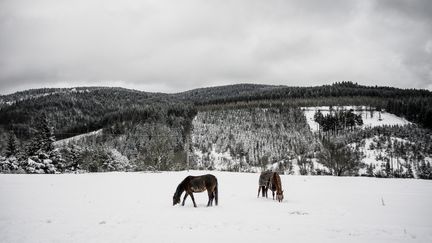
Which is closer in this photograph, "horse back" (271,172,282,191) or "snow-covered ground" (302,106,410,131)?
"horse back" (271,172,282,191)

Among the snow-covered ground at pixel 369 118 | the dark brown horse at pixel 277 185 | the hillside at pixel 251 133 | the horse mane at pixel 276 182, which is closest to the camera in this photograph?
the dark brown horse at pixel 277 185

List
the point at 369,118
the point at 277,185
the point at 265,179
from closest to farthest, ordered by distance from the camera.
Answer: the point at 277,185 < the point at 265,179 < the point at 369,118

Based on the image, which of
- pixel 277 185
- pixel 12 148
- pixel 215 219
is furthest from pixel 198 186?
pixel 12 148

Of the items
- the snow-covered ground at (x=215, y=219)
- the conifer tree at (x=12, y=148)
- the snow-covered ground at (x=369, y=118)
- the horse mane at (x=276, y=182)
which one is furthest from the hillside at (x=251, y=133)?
the horse mane at (x=276, y=182)

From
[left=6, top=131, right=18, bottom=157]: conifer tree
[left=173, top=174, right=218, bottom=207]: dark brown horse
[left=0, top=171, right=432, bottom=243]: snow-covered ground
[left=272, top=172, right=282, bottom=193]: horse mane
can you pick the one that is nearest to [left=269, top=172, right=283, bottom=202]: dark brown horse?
[left=272, top=172, right=282, bottom=193]: horse mane

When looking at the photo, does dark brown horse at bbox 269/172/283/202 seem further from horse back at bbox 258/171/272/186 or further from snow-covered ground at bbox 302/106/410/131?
snow-covered ground at bbox 302/106/410/131

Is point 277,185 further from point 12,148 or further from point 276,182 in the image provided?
point 12,148

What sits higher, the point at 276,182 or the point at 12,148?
the point at 12,148

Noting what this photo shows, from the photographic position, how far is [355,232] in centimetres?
1055

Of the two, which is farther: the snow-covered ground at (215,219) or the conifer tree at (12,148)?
the conifer tree at (12,148)

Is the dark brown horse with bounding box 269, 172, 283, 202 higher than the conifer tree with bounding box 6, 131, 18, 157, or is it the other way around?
the conifer tree with bounding box 6, 131, 18, 157

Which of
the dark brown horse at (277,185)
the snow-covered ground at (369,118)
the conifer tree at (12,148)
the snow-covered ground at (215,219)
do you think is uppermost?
the snow-covered ground at (369,118)

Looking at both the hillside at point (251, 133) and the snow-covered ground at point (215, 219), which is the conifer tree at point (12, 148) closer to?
the hillside at point (251, 133)

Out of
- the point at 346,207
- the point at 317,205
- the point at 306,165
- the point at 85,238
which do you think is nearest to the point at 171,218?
the point at 85,238
